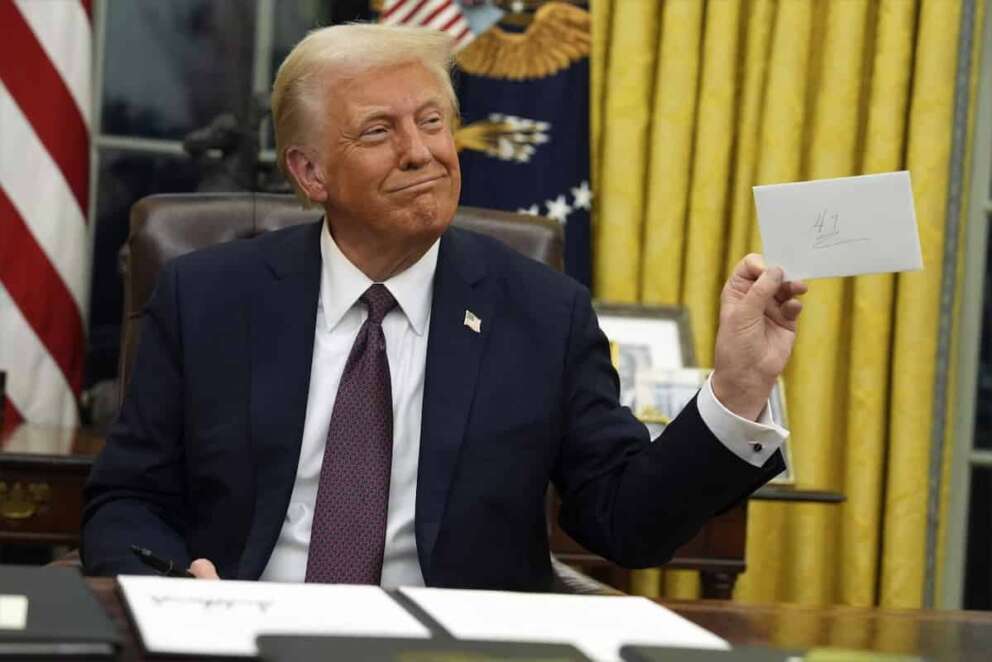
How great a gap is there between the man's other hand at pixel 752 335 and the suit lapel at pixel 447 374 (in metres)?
0.43

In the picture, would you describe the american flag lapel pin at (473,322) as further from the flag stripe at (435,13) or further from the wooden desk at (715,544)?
the flag stripe at (435,13)

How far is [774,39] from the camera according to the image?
3801 millimetres

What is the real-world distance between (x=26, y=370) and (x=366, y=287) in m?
1.65

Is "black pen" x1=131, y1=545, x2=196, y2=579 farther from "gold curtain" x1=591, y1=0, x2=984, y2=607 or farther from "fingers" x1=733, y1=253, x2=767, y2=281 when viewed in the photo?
"gold curtain" x1=591, y1=0, x2=984, y2=607

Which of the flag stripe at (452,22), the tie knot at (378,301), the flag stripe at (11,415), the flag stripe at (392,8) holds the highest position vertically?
the flag stripe at (392,8)

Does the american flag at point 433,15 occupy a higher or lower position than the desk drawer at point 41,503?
higher

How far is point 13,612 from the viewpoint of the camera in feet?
3.89

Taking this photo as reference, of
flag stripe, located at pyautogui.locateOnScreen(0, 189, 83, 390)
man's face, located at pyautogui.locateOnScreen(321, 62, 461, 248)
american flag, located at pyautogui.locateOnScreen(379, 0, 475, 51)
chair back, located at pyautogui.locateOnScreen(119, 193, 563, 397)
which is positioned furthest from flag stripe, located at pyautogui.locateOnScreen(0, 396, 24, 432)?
man's face, located at pyautogui.locateOnScreen(321, 62, 461, 248)

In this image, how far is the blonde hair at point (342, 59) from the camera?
2.29 meters

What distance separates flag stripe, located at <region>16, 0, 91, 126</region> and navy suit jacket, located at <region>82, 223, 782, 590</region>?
5.06 feet

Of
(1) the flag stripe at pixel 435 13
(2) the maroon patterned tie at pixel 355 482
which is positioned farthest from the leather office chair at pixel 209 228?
(1) the flag stripe at pixel 435 13

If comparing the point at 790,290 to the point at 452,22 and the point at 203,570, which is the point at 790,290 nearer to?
the point at 203,570

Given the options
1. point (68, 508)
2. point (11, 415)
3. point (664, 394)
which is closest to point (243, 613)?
point (68, 508)

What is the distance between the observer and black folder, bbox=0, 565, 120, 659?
1.09 m
